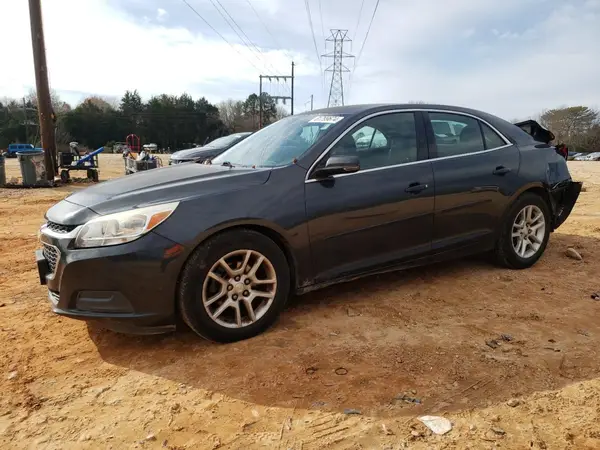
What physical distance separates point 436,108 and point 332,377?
269 centimetres

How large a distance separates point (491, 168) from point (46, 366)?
3.92m

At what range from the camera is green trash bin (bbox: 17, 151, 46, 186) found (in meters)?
12.8

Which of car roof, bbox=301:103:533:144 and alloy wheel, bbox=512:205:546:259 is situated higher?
car roof, bbox=301:103:533:144

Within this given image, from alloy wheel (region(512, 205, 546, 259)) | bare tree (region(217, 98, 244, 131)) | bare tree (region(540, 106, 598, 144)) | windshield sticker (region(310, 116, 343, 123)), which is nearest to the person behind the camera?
windshield sticker (region(310, 116, 343, 123))

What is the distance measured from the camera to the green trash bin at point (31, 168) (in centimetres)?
1277

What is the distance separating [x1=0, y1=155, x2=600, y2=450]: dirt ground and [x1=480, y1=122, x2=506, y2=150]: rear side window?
138 centimetres

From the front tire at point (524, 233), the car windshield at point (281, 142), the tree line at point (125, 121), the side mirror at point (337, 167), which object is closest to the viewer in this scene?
the side mirror at point (337, 167)

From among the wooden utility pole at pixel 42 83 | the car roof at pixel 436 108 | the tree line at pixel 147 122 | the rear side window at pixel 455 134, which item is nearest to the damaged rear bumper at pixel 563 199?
the car roof at pixel 436 108

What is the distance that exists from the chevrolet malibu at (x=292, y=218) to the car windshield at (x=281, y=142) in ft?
0.06

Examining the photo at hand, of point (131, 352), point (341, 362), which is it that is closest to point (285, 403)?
point (341, 362)

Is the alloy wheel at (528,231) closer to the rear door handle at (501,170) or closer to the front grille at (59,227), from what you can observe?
the rear door handle at (501,170)

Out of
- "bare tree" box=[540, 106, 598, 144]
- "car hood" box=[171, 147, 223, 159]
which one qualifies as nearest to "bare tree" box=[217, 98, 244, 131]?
"bare tree" box=[540, 106, 598, 144]

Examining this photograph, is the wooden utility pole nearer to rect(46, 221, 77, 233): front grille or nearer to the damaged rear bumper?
rect(46, 221, 77, 233): front grille

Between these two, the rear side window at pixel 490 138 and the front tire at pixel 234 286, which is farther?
the rear side window at pixel 490 138
